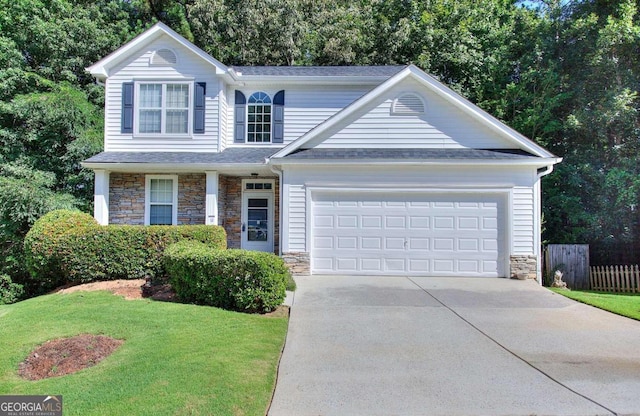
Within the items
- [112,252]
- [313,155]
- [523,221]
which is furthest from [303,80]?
[523,221]

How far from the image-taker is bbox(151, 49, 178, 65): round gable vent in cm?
1316

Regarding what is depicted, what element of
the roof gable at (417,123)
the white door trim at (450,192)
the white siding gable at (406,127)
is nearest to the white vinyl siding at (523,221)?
the white door trim at (450,192)

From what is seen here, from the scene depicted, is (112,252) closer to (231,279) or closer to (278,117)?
(231,279)

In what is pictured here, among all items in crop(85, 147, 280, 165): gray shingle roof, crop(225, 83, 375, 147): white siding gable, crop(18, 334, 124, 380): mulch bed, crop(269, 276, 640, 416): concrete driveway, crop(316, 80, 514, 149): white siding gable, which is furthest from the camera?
crop(225, 83, 375, 147): white siding gable

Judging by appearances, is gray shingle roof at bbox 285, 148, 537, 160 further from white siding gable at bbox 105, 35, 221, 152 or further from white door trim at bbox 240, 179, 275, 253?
white siding gable at bbox 105, 35, 221, 152

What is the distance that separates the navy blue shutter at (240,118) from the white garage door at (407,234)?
433cm

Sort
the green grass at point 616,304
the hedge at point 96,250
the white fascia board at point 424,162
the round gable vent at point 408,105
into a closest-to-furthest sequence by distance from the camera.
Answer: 1. the green grass at point 616,304
2. the hedge at point 96,250
3. the white fascia board at point 424,162
4. the round gable vent at point 408,105

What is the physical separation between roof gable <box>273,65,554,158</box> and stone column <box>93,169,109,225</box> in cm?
601

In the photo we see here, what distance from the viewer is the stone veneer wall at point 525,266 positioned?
35.6ft

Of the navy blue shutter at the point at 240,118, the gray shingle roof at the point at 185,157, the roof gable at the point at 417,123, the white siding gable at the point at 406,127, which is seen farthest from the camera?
the navy blue shutter at the point at 240,118

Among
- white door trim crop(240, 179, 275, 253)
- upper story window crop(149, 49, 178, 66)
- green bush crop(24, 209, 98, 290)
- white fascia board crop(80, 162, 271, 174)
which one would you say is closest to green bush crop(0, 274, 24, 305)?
green bush crop(24, 209, 98, 290)

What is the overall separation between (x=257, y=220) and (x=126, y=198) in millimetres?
4368

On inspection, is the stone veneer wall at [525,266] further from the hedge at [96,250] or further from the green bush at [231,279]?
the hedge at [96,250]

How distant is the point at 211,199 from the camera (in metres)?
12.6
